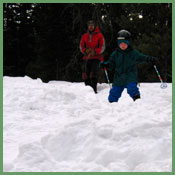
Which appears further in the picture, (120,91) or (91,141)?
(120,91)

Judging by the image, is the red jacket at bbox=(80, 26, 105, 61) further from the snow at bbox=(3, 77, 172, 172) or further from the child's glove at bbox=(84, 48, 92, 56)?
the snow at bbox=(3, 77, 172, 172)

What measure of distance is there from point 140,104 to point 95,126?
182 centimetres

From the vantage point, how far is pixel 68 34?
18234mm

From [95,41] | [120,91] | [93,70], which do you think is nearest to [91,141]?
[120,91]

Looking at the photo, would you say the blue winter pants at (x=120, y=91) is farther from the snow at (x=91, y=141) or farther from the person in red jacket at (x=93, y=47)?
the person in red jacket at (x=93, y=47)

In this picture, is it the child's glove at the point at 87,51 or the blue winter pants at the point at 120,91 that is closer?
the blue winter pants at the point at 120,91

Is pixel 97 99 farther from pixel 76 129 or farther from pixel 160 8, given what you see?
pixel 160 8

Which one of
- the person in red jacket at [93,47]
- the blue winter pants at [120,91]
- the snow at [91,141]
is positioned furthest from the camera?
the person in red jacket at [93,47]

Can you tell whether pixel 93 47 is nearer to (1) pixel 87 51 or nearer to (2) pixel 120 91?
(1) pixel 87 51

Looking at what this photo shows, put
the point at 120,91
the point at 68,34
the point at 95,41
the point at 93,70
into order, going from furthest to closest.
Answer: the point at 68,34 < the point at 93,70 < the point at 95,41 < the point at 120,91

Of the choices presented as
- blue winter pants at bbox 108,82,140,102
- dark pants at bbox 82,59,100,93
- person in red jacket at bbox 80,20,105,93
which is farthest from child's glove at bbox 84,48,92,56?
blue winter pants at bbox 108,82,140,102

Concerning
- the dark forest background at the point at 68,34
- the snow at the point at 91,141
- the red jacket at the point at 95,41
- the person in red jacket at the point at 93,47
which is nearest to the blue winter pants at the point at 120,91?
the snow at the point at 91,141

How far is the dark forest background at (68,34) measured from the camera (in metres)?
14.3

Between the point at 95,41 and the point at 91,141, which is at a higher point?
the point at 95,41
